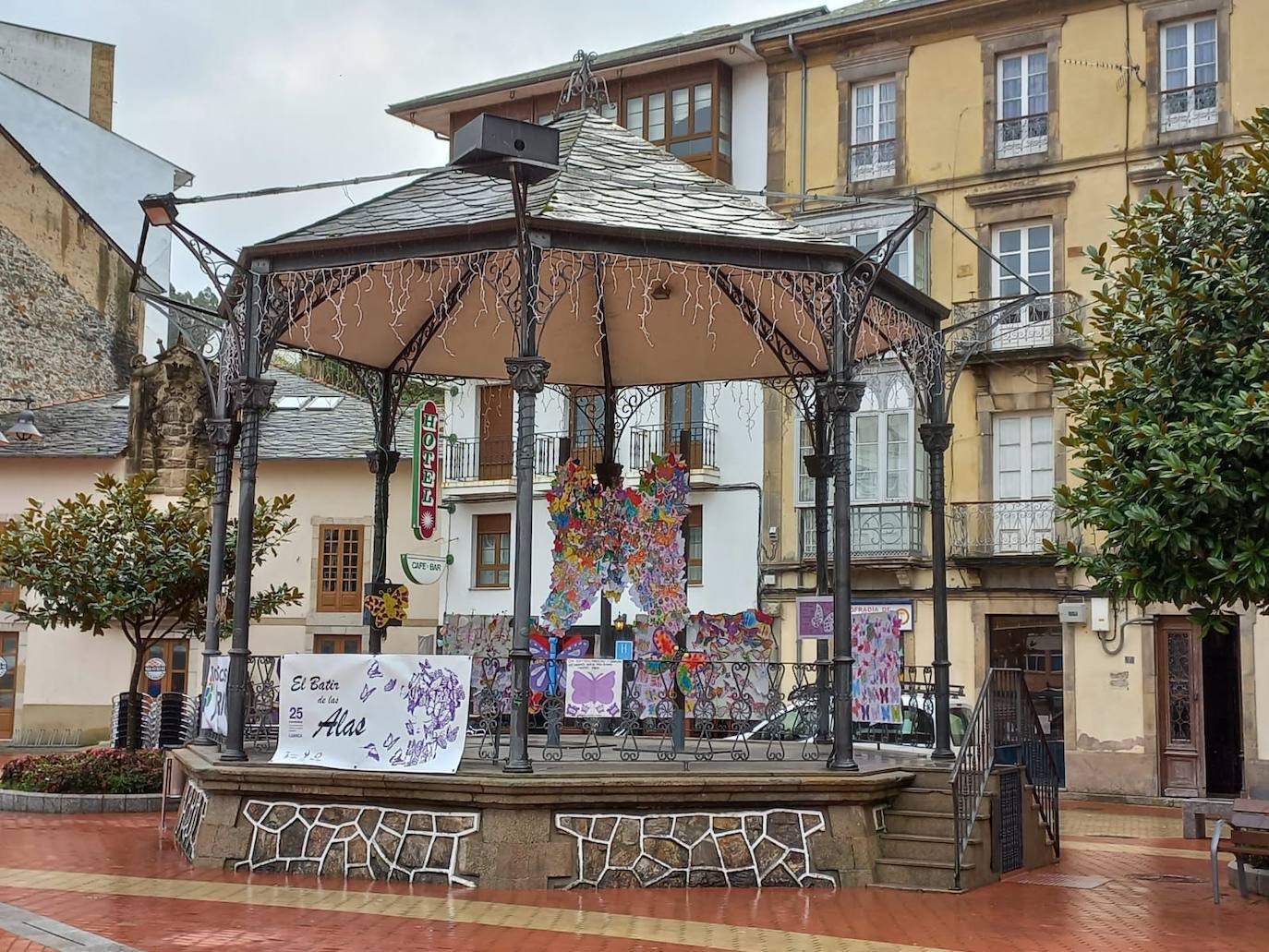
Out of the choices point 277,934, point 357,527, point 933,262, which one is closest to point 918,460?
point 933,262

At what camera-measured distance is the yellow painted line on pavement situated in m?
9.36

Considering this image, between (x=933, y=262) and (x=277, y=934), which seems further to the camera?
(x=933, y=262)

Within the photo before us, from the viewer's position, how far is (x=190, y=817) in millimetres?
12820

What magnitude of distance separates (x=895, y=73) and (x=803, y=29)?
1.97m

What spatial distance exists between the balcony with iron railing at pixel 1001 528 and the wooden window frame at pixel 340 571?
12004mm

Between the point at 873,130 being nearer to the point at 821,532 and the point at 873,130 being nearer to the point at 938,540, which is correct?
the point at 821,532

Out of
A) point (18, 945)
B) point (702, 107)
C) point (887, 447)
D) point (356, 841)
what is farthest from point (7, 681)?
point (18, 945)

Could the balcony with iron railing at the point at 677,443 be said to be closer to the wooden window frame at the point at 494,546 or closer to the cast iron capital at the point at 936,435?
the wooden window frame at the point at 494,546

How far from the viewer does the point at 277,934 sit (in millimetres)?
9312

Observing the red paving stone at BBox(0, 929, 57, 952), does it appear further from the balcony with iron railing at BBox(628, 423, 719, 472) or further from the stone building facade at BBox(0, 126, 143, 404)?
the stone building facade at BBox(0, 126, 143, 404)

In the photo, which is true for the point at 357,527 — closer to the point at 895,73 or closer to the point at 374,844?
the point at 895,73

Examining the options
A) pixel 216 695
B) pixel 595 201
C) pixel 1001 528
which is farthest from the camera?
pixel 1001 528

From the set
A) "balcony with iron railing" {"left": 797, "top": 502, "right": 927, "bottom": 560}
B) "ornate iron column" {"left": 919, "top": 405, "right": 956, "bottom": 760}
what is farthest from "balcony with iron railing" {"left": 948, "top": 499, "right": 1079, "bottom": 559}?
"ornate iron column" {"left": 919, "top": 405, "right": 956, "bottom": 760}

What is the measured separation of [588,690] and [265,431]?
818 inches
